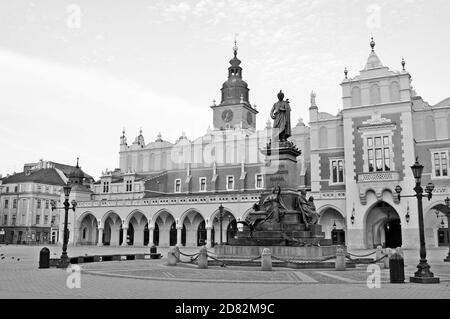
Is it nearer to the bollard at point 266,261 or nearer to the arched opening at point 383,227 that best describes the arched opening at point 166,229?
the arched opening at point 383,227

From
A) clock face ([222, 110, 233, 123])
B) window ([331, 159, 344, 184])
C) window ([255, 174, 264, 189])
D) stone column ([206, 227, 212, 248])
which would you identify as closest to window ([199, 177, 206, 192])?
window ([255, 174, 264, 189])

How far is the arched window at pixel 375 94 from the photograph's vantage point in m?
45.1

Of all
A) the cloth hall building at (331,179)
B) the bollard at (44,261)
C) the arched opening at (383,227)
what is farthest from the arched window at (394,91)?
the bollard at (44,261)

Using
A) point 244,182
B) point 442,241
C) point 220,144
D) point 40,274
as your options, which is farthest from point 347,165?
point 40,274

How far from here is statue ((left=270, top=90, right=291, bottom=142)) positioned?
77.7 feet

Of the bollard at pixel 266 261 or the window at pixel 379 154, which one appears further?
the window at pixel 379 154

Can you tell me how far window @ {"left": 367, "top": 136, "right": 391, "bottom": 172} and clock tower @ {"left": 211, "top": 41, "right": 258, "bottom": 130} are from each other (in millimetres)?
24216

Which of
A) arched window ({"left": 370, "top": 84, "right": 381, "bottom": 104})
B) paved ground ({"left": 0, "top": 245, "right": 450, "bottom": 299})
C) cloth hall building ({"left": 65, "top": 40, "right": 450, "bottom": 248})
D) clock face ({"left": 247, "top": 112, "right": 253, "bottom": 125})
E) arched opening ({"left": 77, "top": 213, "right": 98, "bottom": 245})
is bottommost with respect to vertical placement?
paved ground ({"left": 0, "top": 245, "right": 450, "bottom": 299})

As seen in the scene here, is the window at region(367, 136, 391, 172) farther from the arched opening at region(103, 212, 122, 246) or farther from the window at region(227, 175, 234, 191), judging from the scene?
the arched opening at region(103, 212, 122, 246)

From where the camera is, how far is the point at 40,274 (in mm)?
17250

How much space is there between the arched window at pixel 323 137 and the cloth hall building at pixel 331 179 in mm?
101
